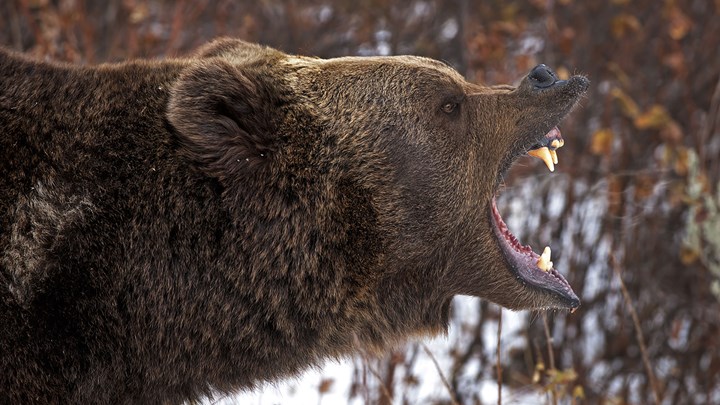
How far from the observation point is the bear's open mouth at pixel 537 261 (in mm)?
3635

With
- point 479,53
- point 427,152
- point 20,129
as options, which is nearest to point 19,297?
point 20,129

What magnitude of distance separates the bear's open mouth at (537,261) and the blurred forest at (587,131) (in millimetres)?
2532

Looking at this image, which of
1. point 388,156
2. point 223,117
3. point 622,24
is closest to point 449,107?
point 388,156

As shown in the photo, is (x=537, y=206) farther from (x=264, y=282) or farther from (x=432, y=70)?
(x=264, y=282)

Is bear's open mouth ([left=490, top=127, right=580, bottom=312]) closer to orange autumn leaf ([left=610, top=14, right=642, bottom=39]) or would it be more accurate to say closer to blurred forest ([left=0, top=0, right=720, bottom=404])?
blurred forest ([left=0, top=0, right=720, bottom=404])

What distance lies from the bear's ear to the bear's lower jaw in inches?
35.2

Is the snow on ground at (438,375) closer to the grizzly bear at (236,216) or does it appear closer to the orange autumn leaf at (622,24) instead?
the orange autumn leaf at (622,24)

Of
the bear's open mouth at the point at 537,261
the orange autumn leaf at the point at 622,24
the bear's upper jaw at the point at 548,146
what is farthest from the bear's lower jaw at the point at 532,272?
the orange autumn leaf at the point at 622,24

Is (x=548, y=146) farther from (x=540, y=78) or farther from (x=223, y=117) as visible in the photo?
(x=223, y=117)

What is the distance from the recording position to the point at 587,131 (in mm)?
7289

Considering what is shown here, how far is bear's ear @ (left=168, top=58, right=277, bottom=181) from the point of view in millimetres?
3068

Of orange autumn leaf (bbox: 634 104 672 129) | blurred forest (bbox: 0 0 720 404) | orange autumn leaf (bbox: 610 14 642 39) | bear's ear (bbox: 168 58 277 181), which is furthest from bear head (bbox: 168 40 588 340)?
orange autumn leaf (bbox: 610 14 642 39)

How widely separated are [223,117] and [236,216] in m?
0.31

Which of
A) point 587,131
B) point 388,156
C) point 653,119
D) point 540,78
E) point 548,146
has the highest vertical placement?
point 587,131
